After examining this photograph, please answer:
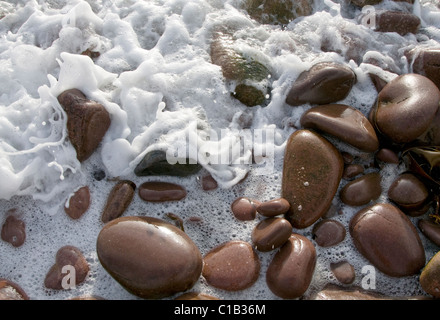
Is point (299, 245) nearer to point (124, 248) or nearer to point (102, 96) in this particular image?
point (124, 248)

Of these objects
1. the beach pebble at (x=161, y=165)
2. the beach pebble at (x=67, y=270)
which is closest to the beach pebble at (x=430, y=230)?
the beach pebble at (x=161, y=165)

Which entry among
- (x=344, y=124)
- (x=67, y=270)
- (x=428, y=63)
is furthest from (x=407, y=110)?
(x=67, y=270)

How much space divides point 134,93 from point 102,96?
223 mm

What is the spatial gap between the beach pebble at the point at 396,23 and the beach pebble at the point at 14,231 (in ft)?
10.2

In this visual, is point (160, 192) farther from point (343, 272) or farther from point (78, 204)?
point (343, 272)

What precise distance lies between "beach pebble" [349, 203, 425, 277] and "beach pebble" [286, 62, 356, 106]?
874 millimetres

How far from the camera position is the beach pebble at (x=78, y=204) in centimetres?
232

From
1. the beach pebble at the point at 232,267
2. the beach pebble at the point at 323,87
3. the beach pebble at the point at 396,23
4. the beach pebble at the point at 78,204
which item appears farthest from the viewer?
the beach pebble at the point at 396,23

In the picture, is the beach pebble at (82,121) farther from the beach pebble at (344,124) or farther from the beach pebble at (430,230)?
the beach pebble at (430,230)

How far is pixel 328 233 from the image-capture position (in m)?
2.23

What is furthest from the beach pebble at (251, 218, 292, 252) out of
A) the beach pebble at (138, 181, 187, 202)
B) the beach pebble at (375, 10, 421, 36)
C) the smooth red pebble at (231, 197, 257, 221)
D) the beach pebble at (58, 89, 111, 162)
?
the beach pebble at (375, 10, 421, 36)

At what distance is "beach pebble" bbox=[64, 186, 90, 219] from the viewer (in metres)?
2.32

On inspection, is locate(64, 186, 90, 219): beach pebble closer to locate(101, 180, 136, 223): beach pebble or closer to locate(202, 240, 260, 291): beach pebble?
locate(101, 180, 136, 223): beach pebble
